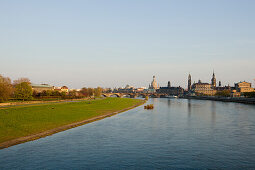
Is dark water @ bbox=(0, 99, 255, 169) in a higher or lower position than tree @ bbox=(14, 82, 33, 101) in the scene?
lower

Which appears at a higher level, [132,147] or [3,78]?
[3,78]

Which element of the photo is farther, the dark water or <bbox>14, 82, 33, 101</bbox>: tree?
<bbox>14, 82, 33, 101</bbox>: tree

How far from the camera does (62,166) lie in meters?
18.4

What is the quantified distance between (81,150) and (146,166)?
7287 mm

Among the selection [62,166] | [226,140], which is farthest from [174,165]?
[226,140]

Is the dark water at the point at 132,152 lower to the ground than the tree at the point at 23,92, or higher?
lower

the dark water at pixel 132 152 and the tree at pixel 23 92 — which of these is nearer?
the dark water at pixel 132 152

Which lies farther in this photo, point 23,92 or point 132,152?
point 23,92

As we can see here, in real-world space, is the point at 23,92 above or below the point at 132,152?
above

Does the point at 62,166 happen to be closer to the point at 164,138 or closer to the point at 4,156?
the point at 4,156

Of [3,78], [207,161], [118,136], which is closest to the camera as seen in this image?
[207,161]

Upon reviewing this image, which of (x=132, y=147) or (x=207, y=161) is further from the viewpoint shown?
(x=132, y=147)

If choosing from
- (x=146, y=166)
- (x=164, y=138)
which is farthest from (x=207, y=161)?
(x=164, y=138)

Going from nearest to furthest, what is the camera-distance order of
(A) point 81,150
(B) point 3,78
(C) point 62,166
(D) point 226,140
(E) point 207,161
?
(C) point 62,166
(E) point 207,161
(A) point 81,150
(D) point 226,140
(B) point 3,78
